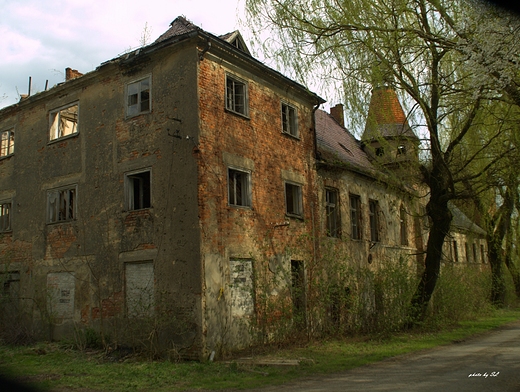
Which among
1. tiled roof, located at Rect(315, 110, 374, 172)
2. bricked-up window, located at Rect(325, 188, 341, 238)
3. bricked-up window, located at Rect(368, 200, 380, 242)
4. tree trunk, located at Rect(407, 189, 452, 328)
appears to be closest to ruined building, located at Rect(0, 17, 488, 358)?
bricked-up window, located at Rect(325, 188, 341, 238)

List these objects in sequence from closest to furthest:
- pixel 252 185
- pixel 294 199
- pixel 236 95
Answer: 1. pixel 252 185
2. pixel 236 95
3. pixel 294 199

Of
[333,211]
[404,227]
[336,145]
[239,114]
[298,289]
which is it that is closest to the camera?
[298,289]

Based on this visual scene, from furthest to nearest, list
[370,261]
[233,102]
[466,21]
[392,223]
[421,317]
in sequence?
[392,223], [370,261], [421,317], [233,102], [466,21]

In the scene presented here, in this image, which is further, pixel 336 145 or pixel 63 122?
pixel 336 145

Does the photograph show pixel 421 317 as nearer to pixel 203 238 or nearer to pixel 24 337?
pixel 203 238

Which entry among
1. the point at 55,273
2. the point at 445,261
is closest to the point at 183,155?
the point at 55,273

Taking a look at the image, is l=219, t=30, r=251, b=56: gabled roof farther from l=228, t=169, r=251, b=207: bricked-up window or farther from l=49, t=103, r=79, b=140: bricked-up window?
l=49, t=103, r=79, b=140: bricked-up window

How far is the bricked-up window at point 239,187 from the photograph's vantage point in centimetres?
1334

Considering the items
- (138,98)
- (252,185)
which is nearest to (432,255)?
(252,185)

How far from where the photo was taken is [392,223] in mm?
21766

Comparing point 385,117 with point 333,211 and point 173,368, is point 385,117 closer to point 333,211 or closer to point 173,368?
point 333,211

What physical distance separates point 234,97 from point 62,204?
618cm

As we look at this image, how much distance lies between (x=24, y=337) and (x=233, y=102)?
9.15 meters

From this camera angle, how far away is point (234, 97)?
1399 centimetres
